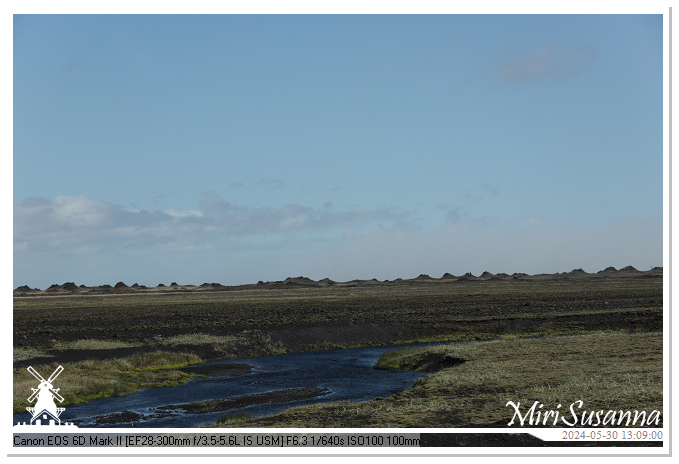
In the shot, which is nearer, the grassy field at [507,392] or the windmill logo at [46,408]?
the grassy field at [507,392]

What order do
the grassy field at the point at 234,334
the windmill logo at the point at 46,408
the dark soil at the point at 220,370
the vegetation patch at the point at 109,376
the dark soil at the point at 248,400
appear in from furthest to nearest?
1. the dark soil at the point at 220,370
2. the grassy field at the point at 234,334
3. the vegetation patch at the point at 109,376
4. the dark soil at the point at 248,400
5. the windmill logo at the point at 46,408

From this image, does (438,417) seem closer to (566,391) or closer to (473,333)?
(566,391)

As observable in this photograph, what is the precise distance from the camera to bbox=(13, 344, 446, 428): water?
91.9 ft

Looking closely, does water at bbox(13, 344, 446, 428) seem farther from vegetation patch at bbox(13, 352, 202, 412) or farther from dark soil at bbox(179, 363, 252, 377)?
vegetation patch at bbox(13, 352, 202, 412)

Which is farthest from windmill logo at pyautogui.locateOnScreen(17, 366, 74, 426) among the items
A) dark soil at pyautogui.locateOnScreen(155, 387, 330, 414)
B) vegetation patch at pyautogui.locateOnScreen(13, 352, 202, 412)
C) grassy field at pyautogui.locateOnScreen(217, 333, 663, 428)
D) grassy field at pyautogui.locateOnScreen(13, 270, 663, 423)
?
grassy field at pyautogui.locateOnScreen(217, 333, 663, 428)

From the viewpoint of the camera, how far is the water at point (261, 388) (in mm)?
28016

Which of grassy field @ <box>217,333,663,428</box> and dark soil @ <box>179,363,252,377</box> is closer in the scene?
grassy field @ <box>217,333,663,428</box>

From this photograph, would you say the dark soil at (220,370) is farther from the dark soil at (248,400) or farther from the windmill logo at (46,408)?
the windmill logo at (46,408)

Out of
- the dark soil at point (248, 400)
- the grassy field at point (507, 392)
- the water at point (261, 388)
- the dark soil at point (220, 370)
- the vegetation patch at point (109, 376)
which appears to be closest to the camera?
the grassy field at point (507, 392)

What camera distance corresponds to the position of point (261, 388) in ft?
117

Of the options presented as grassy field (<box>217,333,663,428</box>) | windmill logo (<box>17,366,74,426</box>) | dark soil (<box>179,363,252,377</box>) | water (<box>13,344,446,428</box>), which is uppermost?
grassy field (<box>217,333,663,428</box>)

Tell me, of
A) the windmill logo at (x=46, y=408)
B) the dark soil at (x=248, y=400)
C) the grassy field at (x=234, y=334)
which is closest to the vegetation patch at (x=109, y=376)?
the grassy field at (x=234, y=334)
